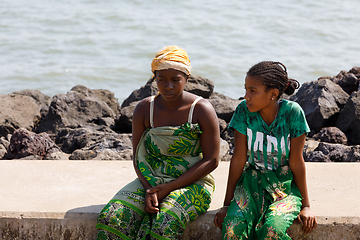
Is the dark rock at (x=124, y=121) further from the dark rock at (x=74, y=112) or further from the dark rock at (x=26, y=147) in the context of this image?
the dark rock at (x=26, y=147)

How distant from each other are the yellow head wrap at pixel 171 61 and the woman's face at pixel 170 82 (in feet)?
0.09

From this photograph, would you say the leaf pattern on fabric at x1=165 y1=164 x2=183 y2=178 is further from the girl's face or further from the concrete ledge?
the girl's face

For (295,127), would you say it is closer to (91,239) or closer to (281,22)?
(91,239)

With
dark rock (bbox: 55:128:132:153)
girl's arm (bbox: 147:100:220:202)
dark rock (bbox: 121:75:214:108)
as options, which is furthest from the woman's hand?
dark rock (bbox: 121:75:214:108)

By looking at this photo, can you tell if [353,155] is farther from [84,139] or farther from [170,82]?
[84,139]

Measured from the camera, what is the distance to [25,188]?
3.32 m

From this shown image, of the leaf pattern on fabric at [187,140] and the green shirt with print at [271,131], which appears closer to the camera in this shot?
the green shirt with print at [271,131]

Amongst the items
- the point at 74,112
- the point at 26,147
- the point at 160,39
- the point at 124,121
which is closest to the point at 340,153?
the point at 124,121

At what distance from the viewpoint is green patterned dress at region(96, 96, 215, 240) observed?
8.34 feet

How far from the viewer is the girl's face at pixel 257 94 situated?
2586 mm

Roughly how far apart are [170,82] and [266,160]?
2.46ft

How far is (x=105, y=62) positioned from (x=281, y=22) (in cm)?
927

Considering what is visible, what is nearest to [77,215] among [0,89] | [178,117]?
[178,117]

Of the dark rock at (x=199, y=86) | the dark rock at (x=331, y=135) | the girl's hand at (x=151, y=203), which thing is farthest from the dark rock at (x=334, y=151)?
the girl's hand at (x=151, y=203)
